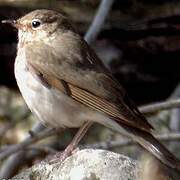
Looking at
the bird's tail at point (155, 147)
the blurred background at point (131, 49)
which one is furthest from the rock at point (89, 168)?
the blurred background at point (131, 49)

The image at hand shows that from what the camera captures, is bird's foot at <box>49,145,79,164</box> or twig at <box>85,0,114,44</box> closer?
bird's foot at <box>49,145,79,164</box>

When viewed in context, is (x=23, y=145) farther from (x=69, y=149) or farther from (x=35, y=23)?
(x=69, y=149)

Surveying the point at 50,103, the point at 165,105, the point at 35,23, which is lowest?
the point at 165,105

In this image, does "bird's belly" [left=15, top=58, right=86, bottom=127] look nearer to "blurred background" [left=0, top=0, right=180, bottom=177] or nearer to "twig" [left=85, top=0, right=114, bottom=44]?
"twig" [left=85, top=0, right=114, bottom=44]

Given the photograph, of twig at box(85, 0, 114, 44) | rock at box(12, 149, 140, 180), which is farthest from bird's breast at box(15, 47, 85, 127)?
twig at box(85, 0, 114, 44)

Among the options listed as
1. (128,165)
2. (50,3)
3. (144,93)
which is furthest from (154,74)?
(128,165)

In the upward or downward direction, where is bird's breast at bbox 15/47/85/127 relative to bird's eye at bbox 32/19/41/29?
downward

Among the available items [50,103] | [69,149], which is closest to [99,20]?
[50,103]
